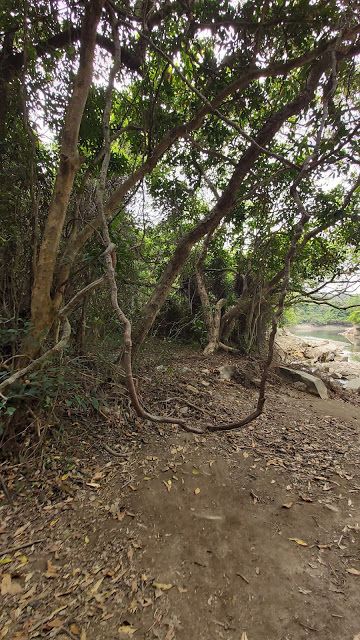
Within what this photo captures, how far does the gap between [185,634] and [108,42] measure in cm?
575

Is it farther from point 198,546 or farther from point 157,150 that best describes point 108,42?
point 198,546

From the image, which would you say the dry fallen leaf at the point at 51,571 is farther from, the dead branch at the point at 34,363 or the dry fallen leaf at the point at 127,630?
the dead branch at the point at 34,363

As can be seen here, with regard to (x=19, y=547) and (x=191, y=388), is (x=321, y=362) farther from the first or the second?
(x=19, y=547)

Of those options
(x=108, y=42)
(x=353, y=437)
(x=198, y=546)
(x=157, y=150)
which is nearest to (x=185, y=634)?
(x=198, y=546)

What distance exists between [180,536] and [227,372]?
342 centimetres

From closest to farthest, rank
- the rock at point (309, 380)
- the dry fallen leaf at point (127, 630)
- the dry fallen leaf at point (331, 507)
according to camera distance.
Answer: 1. the dry fallen leaf at point (127, 630)
2. the dry fallen leaf at point (331, 507)
3. the rock at point (309, 380)

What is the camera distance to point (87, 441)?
122 inches

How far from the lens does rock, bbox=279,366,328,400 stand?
5.41m

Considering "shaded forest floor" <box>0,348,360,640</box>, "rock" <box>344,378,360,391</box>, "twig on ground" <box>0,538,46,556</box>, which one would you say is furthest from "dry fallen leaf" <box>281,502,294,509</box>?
"rock" <box>344,378,360,391</box>

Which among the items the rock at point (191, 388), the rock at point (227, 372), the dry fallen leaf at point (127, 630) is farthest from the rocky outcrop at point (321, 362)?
the dry fallen leaf at point (127, 630)

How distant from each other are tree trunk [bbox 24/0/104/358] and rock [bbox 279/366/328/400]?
460 cm

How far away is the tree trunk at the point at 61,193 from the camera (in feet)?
8.23

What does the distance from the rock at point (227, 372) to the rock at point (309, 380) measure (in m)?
1.16

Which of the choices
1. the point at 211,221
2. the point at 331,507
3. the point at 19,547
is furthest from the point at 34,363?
the point at 211,221
